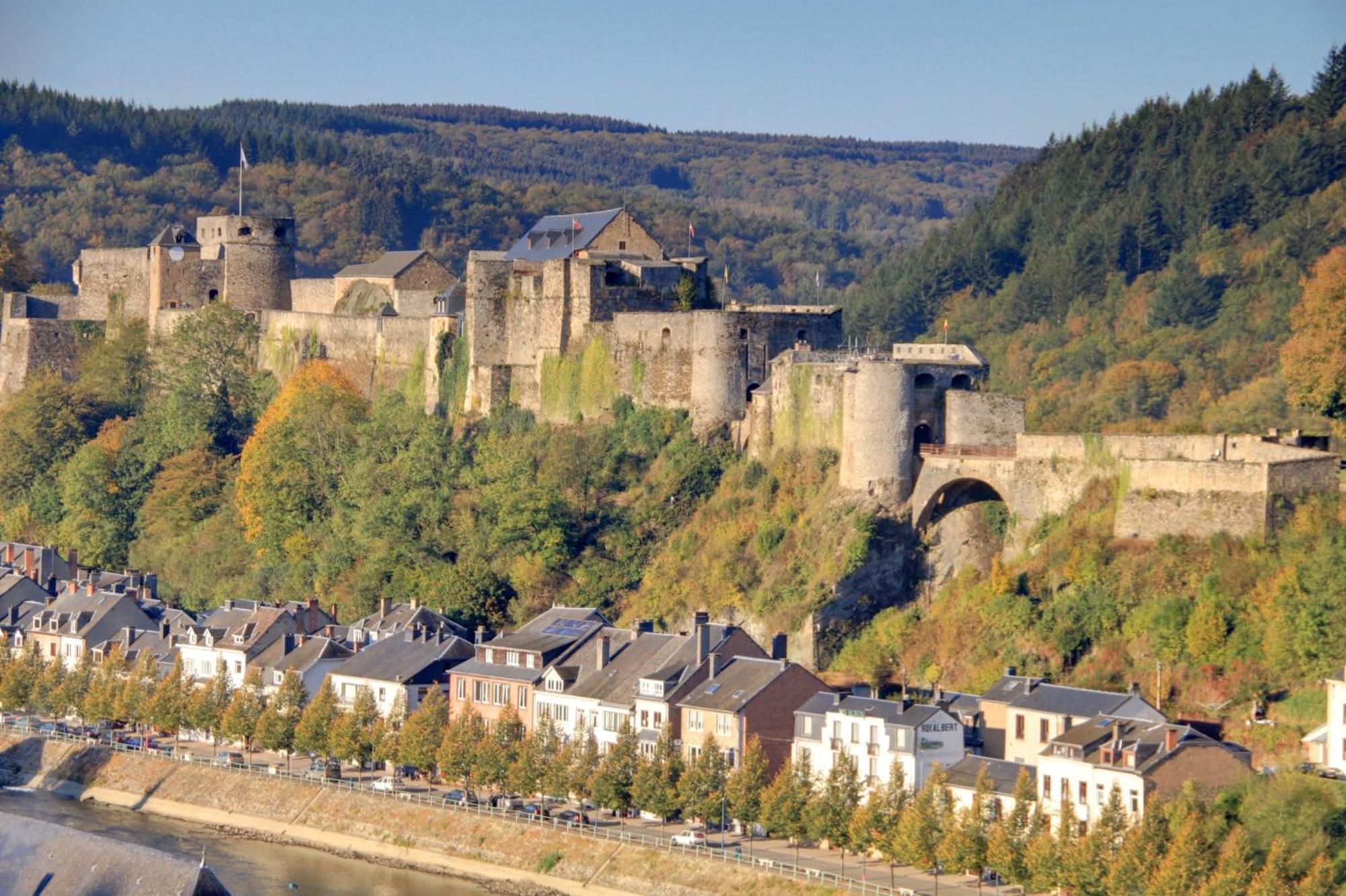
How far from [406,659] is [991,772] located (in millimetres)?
17571

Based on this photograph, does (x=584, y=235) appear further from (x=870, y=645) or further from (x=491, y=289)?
(x=870, y=645)

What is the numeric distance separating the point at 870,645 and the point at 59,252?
294 feet

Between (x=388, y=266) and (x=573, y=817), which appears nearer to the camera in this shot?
(x=573, y=817)

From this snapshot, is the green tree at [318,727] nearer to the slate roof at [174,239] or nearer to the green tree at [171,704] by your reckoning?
the green tree at [171,704]

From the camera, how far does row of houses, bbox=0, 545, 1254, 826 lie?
1810 inches

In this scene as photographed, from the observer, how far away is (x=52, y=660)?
68.2m

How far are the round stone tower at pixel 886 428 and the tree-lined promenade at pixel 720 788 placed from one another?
26.5ft

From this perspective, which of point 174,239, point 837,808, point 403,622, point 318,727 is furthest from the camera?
point 174,239

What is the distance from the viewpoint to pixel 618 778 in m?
51.8

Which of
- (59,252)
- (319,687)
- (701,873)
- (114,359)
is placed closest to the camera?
(701,873)

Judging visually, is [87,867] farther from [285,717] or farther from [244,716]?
[244,716]

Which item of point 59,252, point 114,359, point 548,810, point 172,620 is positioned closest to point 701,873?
point 548,810

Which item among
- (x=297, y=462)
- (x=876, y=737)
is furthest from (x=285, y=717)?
(x=876, y=737)

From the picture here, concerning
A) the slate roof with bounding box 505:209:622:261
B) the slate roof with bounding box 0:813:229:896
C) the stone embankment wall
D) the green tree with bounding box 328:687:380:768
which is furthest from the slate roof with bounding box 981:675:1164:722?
the slate roof with bounding box 505:209:622:261
